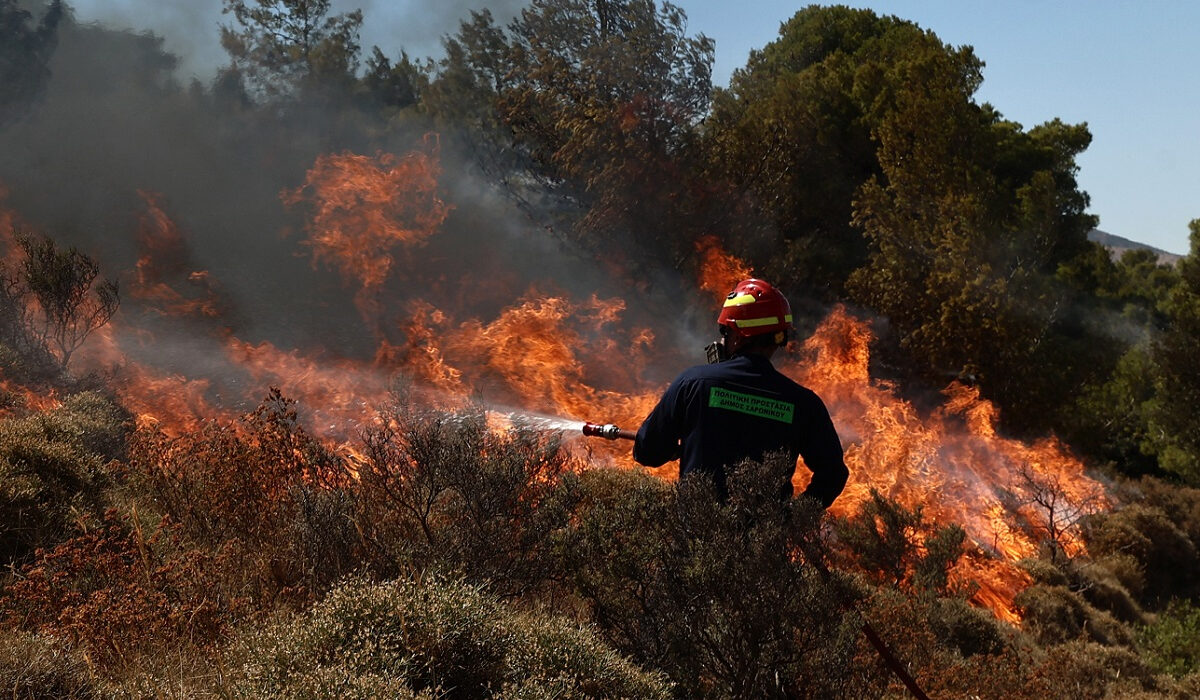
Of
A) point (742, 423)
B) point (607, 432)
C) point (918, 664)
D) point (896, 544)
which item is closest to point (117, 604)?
point (607, 432)

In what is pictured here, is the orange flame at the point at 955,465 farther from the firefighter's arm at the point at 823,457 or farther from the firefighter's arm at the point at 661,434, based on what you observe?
the firefighter's arm at the point at 661,434

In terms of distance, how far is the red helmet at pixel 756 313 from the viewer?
171 inches

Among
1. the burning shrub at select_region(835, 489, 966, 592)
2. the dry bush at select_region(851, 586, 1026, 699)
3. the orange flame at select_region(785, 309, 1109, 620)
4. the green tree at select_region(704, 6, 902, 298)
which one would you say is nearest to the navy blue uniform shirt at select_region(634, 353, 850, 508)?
the dry bush at select_region(851, 586, 1026, 699)

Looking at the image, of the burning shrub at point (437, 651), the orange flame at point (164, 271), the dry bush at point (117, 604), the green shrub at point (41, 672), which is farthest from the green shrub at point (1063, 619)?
the orange flame at point (164, 271)

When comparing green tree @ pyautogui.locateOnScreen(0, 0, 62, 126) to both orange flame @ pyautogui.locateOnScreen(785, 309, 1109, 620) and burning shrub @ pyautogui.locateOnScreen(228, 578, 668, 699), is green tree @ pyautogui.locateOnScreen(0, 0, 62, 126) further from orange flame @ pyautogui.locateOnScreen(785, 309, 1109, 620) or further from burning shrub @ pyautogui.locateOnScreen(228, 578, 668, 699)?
burning shrub @ pyautogui.locateOnScreen(228, 578, 668, 699)

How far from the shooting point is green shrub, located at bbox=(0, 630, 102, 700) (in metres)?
3.52

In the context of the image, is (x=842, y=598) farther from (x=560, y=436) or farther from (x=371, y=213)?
(x=371, y=213)

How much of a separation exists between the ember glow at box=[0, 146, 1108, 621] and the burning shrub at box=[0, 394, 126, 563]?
175 inches

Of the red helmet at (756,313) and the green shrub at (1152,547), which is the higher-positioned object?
the red helmet at (756,313)

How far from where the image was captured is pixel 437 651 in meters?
3.62

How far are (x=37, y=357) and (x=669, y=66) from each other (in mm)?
12937

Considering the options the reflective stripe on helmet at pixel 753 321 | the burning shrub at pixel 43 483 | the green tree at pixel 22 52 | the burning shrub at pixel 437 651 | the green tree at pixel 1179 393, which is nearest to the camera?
the burning shrub at pixel 437 651

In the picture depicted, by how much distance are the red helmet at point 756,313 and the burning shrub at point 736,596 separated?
2.73 feet

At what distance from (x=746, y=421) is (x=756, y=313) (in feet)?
1.84
